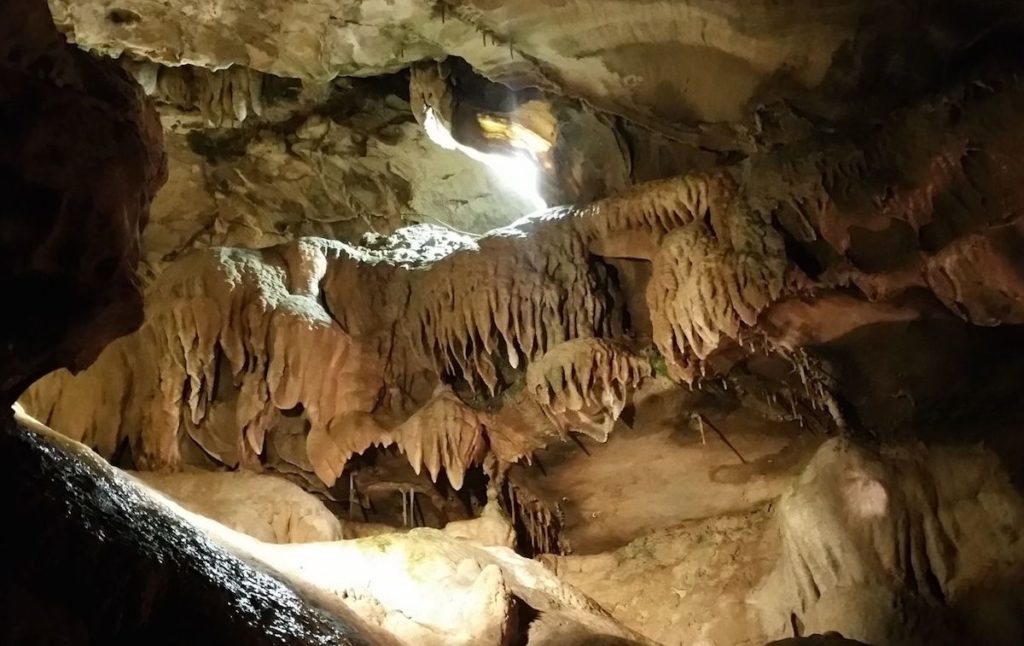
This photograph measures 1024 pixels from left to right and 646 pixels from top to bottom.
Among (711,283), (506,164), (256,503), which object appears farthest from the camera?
(506,164)

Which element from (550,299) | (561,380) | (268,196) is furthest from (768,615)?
(268,196)

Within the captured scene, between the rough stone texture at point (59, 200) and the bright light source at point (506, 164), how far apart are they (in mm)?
4358

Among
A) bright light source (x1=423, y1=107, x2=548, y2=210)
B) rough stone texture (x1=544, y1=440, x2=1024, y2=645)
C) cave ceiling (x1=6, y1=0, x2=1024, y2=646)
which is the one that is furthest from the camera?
bright light source (x1=423, y1=107, x2=548, y2=210)

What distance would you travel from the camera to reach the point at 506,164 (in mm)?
7680

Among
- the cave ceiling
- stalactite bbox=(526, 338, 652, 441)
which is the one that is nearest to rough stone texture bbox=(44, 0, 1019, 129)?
the cave ceiling

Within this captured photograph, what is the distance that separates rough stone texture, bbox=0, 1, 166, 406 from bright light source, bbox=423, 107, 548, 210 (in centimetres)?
436

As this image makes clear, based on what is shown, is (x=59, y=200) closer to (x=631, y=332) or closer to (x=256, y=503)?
(x=256, y=503)

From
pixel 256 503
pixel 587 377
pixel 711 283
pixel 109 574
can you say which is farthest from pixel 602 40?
pixel 109 574

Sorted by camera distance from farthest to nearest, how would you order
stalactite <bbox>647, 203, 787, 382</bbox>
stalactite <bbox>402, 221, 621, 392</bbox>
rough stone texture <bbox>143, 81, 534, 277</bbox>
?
rough stone texture <bbox>143, 81, 534, 277</bbox> < stalactite <bbox>402, 221, 621, 392</bbox> < stalactite <bbox>647, 203, 787, 382</bbox>

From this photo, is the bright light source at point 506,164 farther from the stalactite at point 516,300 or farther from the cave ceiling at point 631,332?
the stalactite at point 516,300

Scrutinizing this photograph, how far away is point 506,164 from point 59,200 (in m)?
5.27

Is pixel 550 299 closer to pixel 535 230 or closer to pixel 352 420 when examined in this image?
pixel 535 230

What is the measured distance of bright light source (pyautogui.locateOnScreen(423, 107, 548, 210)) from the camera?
7.24m

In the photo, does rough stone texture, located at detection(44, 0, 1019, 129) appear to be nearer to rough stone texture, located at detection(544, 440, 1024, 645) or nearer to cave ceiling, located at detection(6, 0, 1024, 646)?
cave ceiling, located at detection(6, 0, 1024, 646)
